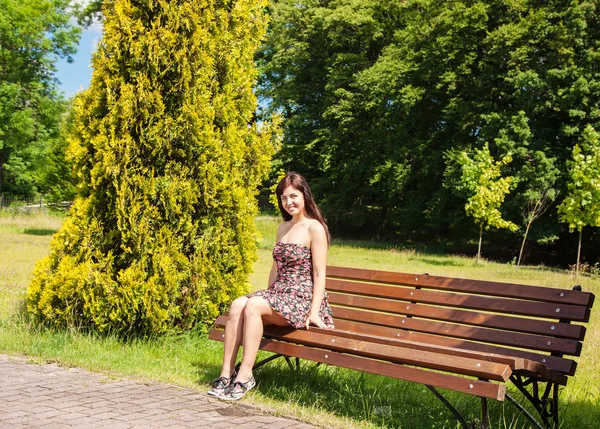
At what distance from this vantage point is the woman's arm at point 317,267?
17.3ft

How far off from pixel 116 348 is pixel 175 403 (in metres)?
1.72

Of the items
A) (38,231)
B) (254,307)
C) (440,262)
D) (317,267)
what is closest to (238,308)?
(254,307)

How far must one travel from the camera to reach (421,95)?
36750 millimetres

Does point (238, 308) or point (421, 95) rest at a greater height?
point (421, 95)

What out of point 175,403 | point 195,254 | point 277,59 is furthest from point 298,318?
point 277,59

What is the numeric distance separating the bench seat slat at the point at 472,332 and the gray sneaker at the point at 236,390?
1.31m

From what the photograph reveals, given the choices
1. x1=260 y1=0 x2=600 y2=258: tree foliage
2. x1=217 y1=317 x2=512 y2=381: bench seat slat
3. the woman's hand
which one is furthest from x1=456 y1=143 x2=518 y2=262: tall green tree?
x1=217 y1=317 x2=512 y2=381: bench seat slat

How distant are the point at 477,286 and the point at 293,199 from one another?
1563 mm

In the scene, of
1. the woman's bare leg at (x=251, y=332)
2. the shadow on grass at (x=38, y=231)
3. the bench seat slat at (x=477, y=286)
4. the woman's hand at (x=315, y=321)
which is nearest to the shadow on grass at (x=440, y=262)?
the shadow on grass at (x=38, y=231)

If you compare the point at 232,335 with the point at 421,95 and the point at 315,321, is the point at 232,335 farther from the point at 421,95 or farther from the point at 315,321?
the point at 421,95

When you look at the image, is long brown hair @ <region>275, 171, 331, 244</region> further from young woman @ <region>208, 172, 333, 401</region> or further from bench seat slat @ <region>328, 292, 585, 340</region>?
bench seat slat @ <region>328, 292, 585, 340</region>

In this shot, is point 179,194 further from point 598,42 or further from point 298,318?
point 598,42

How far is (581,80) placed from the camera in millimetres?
28234

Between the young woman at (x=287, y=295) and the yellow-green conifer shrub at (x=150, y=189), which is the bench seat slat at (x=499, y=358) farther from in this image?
the yellow-green conifer shrub at (x=150, y=189)
